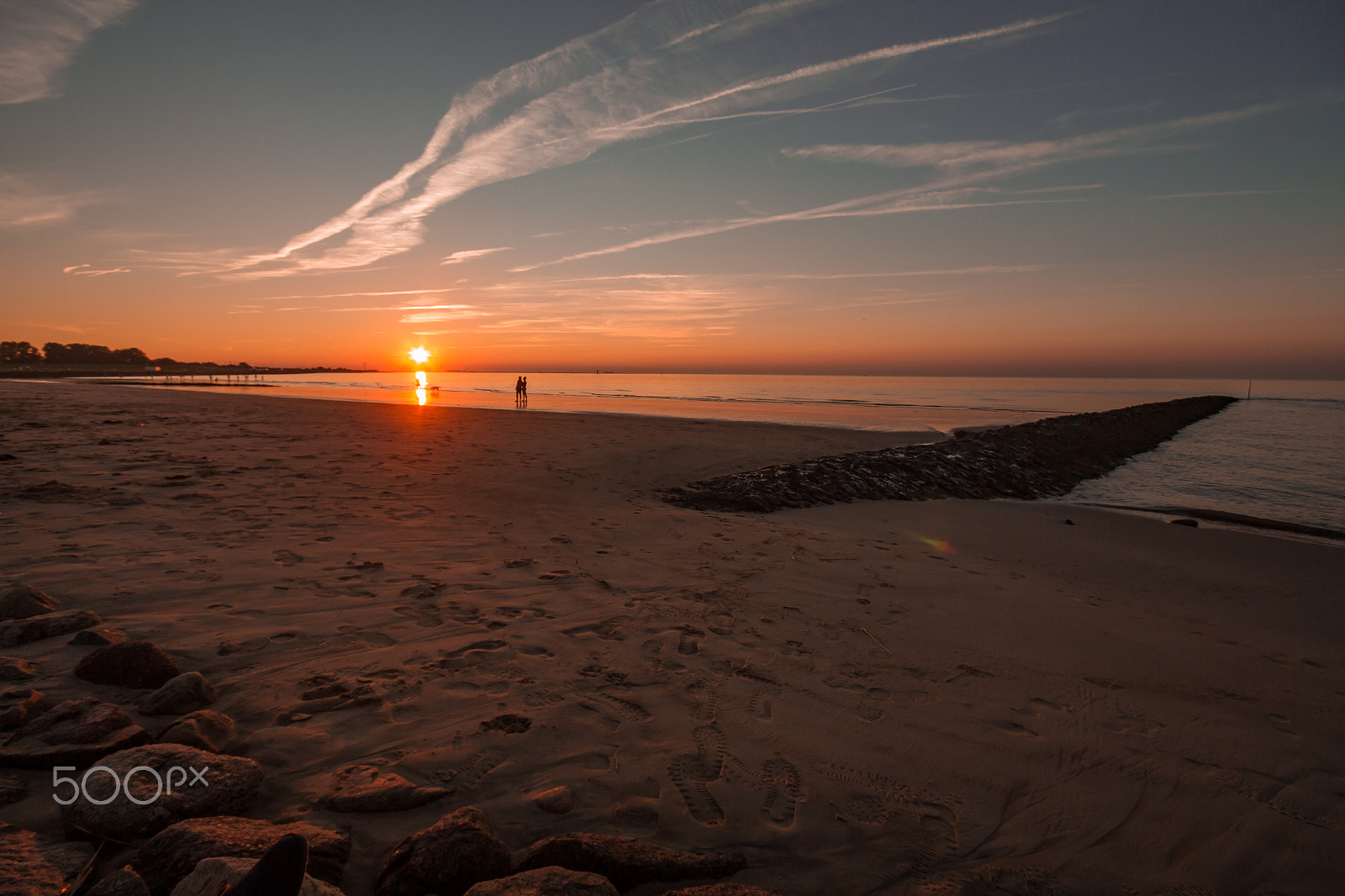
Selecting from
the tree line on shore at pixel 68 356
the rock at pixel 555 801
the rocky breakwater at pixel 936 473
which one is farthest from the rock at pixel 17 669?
the tree line on shore at pixel 68 356

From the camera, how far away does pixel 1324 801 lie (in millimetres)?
2744

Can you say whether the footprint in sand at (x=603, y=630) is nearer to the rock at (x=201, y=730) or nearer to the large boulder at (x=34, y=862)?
the rock at (x=201, y=730)

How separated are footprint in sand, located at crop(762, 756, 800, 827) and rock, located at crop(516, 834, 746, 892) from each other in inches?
12.6

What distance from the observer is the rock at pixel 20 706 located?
2.42 m

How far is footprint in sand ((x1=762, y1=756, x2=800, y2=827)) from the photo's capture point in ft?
7.86

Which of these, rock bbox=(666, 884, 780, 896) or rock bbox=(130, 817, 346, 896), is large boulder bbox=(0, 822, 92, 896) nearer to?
rock bbox=(130, 817, 346, 896)

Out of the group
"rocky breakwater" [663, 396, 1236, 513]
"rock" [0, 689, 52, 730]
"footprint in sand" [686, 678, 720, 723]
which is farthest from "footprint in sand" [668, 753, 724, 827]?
"rocky breakwater" [663, 396, 1236, 513]

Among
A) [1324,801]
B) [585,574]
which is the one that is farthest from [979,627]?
[585,574]

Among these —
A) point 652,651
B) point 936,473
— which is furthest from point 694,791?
point 936,473

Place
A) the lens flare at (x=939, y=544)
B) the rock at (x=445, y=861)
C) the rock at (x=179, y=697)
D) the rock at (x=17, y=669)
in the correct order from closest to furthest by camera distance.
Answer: the rock at (x=445, y=861)
the rock at (x=179, y=697)
the rock at (x=17, y=669)
the lens flare at (x=939, y=544)

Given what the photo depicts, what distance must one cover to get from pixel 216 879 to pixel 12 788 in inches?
48.2

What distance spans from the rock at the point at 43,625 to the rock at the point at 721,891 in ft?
12.3

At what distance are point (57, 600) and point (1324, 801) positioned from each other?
23.4 ft

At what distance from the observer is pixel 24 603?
138 inches
